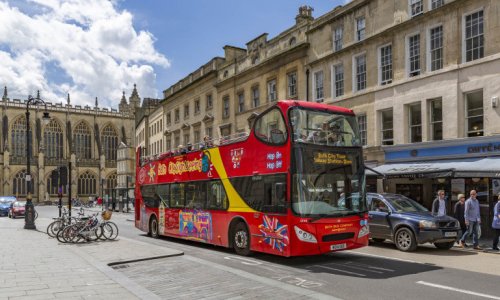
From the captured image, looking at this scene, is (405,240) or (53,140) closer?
(405,240)

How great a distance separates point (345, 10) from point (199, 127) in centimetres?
1817

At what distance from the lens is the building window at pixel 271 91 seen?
94.9 feet

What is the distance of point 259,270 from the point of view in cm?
1023

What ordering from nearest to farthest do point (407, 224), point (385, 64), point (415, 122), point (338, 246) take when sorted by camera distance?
point (338, 246), point (407, 224), point (415, 122), point (385, 64)

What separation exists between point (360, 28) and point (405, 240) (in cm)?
1329

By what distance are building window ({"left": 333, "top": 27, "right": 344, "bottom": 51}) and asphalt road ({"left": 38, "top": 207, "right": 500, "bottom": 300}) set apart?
14.0 meters

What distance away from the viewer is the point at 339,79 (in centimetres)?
2459

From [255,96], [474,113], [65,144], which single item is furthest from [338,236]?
[65,144]

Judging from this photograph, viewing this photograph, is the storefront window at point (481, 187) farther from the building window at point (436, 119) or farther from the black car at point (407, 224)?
the black car at point (407, 224)

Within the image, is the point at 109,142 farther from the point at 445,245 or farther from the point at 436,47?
the point at 445,245

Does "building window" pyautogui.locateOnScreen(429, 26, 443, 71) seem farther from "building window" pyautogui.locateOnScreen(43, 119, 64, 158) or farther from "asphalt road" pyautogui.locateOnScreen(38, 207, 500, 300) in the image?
"building window" pyautogui.locateOnScreen(43, 119, 64, 158)

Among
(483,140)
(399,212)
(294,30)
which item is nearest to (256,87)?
(294,30)

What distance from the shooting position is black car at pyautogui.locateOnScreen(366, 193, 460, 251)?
13.0 meters

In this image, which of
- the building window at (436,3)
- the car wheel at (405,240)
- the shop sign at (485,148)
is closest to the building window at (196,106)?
the building window at (436,3)
